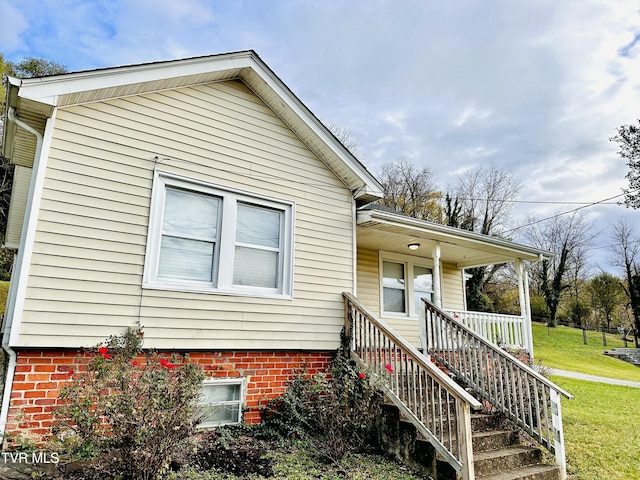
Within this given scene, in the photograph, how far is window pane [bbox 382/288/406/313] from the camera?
9898 mm

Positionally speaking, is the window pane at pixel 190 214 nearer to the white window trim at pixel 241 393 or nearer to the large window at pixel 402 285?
the white window trim at pixel 241 393

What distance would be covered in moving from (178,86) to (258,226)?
2324mm

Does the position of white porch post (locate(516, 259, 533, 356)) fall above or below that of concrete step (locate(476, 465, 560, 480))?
above

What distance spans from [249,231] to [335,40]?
977cm

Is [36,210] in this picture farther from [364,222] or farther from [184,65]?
[364,222]

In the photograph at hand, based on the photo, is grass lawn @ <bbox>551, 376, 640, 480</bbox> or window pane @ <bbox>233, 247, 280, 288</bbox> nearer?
grass lawn @ <bbox>551, 376, 640, 480</bbox>

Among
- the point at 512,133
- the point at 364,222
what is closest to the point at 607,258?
the point at 512,133

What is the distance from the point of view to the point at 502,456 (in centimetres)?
501

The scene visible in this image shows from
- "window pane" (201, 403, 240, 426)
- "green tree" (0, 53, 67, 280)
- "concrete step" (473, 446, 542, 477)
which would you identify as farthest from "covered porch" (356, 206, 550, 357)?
"green tree" (0, 53, 67, 280)

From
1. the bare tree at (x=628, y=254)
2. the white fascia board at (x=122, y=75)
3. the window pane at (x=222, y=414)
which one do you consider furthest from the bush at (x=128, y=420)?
the bare tree at (x=628, y=254)

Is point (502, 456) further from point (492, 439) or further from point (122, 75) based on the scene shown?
point (122, 75)


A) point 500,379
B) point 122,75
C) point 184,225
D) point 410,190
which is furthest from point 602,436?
point 410,190

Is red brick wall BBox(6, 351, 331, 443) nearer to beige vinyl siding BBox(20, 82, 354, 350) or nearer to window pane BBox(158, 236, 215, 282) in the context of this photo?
beige vinyl siding BBox(20, 82, 354, 350)

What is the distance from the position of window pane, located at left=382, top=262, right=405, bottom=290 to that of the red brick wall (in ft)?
15.9
